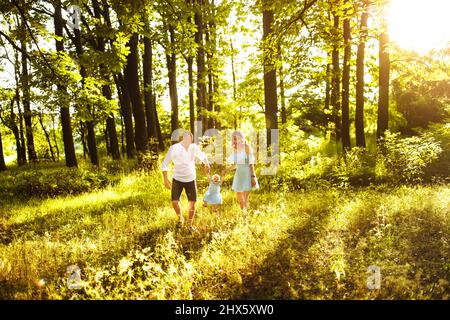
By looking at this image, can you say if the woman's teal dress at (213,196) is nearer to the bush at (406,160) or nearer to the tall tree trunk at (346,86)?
the bush at (406,160)

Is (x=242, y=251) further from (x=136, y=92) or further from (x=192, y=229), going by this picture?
(x=136, y=92)

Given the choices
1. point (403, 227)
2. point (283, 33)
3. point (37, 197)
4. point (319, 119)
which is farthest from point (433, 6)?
point (319, 119)

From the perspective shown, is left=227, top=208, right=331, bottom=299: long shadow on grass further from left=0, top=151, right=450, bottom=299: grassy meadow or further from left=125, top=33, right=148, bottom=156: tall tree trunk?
left=125, top=33, right=148, bottom=156: tall tree trunk

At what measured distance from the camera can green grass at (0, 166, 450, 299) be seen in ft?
15.3

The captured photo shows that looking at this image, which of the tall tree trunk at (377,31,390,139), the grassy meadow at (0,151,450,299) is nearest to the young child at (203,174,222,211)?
the grassy meadow at (0,151,450,299)

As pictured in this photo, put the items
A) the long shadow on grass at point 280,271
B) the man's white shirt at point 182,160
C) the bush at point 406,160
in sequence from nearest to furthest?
1. the long shadow on grass at point 280,271
2. the man's white shirt at point 182,160
3. the bush at point 406,160

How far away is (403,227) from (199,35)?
42.6 ft

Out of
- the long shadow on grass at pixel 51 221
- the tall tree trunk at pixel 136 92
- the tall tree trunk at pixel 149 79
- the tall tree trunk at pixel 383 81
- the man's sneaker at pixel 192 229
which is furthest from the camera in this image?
the tall tree trunk at pixel 149 79

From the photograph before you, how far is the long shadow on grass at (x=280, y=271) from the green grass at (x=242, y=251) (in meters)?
0.02

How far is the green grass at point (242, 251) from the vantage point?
4.65m

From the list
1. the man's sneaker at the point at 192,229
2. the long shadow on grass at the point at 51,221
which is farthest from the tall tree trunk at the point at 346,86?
the long shadow on grass at the point at 51,221

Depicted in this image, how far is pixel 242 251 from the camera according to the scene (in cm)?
571

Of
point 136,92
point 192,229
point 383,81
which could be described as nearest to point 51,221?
point 192,229

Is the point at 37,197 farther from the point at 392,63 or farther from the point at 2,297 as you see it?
the point at 392,63
